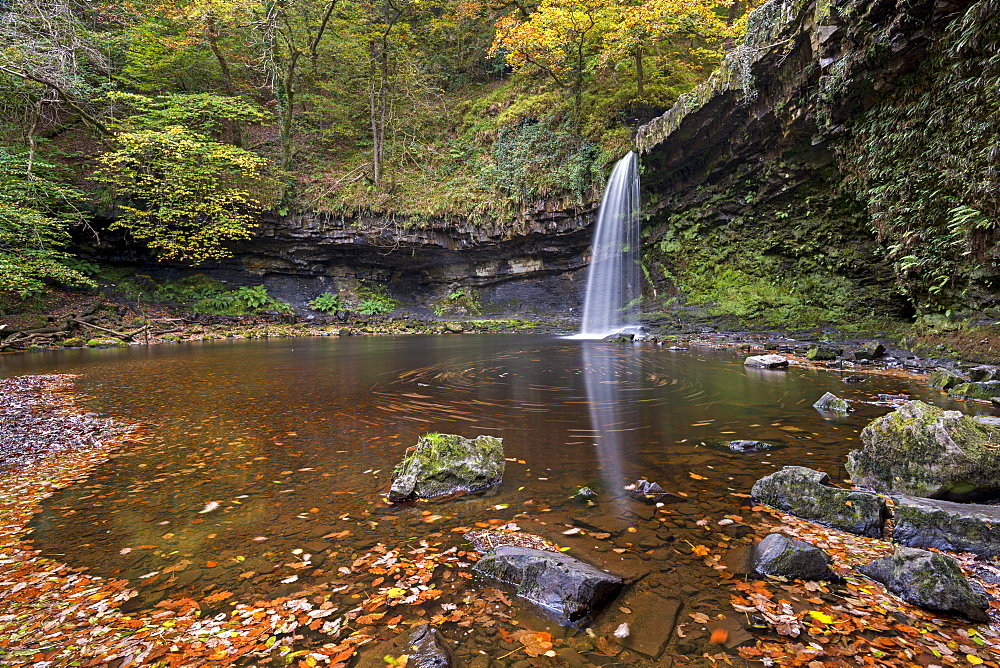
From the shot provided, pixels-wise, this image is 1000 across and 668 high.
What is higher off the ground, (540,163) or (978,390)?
(540,163)

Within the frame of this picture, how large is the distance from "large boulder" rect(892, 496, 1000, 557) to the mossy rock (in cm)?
1946

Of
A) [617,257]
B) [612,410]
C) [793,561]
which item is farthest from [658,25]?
[793,561]

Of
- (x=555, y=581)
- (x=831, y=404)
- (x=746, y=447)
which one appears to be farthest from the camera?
(x=831, y=404)

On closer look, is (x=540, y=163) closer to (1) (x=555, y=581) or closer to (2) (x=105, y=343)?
(2) (x=105, y=343)

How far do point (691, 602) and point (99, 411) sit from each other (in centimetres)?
697

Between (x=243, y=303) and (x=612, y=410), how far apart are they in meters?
21.8

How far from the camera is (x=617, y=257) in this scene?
761 inches

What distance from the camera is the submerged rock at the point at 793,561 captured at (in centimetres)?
203

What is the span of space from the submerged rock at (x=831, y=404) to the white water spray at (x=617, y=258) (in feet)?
39.9

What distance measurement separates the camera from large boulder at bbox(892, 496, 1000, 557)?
86.6 inches

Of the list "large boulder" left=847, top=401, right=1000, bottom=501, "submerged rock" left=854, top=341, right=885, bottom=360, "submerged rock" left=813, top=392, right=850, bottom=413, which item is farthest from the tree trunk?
"large boulder" left=847, top=401, right=1000, bottom=501

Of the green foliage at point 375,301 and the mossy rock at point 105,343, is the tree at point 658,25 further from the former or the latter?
the mossy rock at point 105,343

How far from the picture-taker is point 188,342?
16.4m

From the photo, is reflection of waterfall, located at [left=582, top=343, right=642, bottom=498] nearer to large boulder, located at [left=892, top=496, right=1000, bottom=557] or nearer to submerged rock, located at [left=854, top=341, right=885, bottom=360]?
large boulder, located at [left=892, top=496, right=1000, bottom=557]
